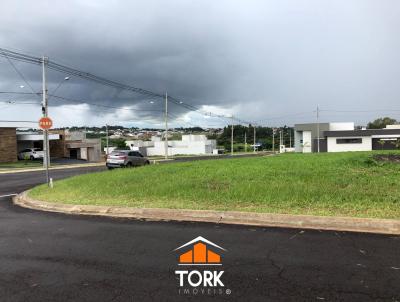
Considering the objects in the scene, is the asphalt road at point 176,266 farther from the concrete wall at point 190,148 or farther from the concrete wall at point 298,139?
the concrete wall at point 190,148

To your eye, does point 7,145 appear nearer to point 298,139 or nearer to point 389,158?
point 389,158

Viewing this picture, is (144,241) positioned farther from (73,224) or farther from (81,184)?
(81,184)

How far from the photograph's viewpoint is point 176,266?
5.23 m

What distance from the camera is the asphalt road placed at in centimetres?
433

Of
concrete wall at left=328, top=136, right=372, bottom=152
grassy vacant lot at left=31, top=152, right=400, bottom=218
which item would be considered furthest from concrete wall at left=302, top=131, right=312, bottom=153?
grassy vacant lot at left=31, top=152, right=400, bottom=218

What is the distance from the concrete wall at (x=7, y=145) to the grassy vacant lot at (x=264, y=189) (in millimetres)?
35441

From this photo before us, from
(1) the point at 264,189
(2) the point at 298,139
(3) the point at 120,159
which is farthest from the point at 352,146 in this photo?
(1) the point at 264,189

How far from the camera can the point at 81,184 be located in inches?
561

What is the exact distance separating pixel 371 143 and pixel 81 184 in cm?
5766

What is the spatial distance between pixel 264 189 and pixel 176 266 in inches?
216

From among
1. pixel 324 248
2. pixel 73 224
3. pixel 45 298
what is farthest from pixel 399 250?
pixel 73 224

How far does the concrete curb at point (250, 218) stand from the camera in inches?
283

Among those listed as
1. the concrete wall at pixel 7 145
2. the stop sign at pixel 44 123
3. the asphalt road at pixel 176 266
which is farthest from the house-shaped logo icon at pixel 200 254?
the concrete wall at pixel 7 145

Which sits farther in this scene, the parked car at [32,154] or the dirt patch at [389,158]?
the parked car at [32,154]
